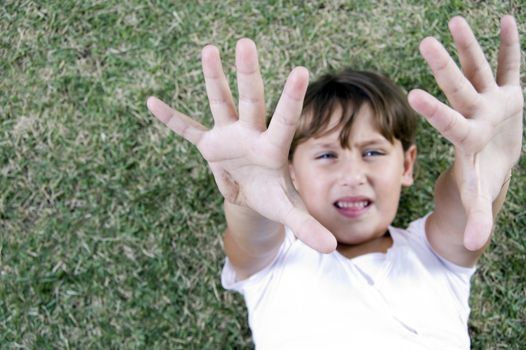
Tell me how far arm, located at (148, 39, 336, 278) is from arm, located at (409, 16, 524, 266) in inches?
11.3

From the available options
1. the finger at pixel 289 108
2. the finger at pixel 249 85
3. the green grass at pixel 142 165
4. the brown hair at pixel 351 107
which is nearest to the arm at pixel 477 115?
the finger at pixel 289 108

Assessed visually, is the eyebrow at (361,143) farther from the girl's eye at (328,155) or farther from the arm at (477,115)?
the arm at (477,115)

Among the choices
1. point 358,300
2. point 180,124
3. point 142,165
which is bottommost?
point 142,165

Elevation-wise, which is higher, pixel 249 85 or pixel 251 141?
pixel 249 85

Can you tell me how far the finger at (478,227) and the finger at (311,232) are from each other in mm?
283

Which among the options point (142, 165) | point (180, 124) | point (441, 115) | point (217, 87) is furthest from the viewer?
point (142, 165)

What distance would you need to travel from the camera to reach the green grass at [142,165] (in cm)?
214

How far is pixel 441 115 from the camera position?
1.13 meters

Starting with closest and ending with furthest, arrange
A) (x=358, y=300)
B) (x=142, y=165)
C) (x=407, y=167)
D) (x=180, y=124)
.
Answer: (x=180, y=124) < (x=358, y=300) < (x=407, y=167) < (x=142, y=165)

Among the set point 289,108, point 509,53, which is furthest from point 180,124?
point 509,53

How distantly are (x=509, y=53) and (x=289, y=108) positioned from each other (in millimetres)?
560

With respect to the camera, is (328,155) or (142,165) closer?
(328,155)

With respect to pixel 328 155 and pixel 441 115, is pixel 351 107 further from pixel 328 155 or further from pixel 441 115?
pixel 441 115

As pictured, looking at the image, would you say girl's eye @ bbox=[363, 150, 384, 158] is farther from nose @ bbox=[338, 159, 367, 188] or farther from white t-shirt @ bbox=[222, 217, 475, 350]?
white t-shirt @ bbox=[222, 217, 475, 350]
